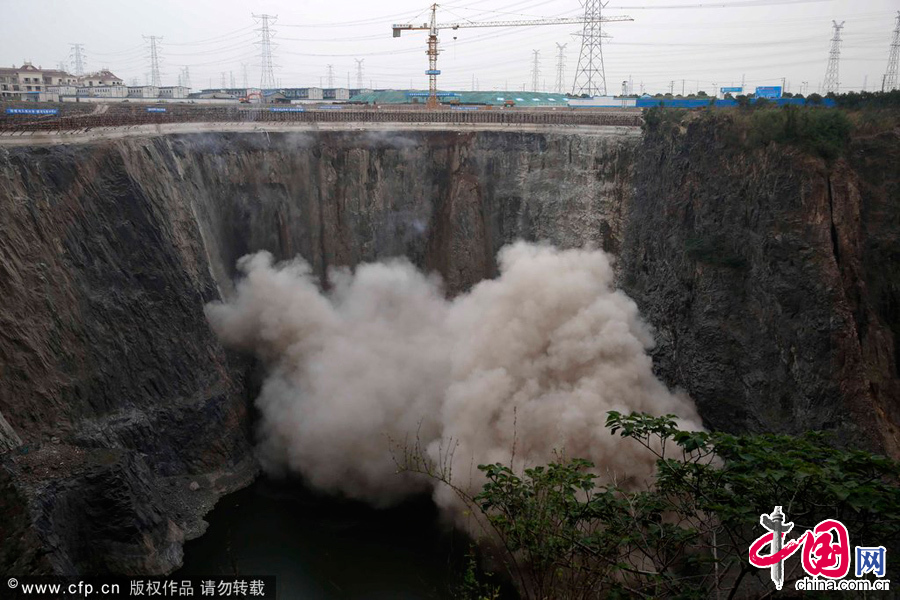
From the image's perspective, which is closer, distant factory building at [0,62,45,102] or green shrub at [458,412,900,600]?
green shrub at [458,412,900,600]

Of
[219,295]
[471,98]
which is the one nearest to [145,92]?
[471,98]

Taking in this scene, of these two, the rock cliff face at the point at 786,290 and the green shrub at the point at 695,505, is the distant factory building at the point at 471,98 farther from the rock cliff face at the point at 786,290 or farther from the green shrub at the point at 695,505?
Answer: the green shrub at the point at 695,505

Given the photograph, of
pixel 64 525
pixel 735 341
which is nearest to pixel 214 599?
pixel 64 525

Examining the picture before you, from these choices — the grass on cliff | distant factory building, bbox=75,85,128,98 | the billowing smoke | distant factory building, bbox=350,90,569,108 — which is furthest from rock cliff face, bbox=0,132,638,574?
distant factory building, bbox=75,85,128,98

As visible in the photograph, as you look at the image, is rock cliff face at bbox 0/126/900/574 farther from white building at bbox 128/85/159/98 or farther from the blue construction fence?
white building at bbox 128/85/159/98

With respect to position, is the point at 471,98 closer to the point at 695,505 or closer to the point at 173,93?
the point at 173,93

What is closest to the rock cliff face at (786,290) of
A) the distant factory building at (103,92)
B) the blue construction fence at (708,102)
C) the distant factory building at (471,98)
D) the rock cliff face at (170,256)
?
the blue construction fence at (708,102)
